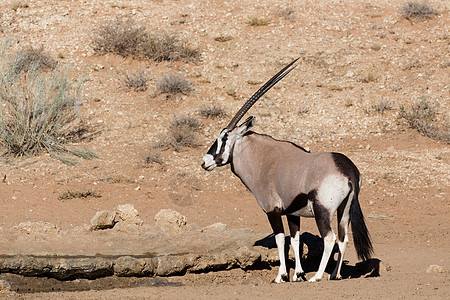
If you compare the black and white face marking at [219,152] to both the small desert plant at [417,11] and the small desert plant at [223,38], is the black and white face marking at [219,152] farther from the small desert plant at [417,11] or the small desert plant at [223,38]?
the small desert plant at [417,11]

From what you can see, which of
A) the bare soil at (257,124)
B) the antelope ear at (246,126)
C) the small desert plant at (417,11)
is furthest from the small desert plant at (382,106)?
the antelope ear at (246,126)

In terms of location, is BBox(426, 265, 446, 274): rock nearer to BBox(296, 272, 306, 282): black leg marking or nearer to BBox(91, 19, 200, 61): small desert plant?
BBox(296, 272, 306, 282): black leg marking

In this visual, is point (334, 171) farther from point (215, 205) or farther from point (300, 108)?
point (300, 108)

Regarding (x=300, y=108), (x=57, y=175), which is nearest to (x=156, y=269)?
(x=57, y=175)

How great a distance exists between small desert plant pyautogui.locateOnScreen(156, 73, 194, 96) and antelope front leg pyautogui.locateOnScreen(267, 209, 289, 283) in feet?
33.2

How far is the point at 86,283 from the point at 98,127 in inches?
354

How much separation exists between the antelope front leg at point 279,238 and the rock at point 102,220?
3186 millimetres

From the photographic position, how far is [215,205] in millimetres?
12680

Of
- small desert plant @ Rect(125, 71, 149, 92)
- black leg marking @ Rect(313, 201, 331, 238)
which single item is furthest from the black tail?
small desert plant @ Rect(125, 71, 149, 92)

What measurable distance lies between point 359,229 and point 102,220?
4346 millimetres

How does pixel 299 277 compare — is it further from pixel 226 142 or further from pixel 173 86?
pixel 173 86

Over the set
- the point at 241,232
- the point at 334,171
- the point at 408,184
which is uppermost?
the point at 334,171

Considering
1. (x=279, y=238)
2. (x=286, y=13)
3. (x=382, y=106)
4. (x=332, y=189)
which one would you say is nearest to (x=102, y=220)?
(x=279, y=238)

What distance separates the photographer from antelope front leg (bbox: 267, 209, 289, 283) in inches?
311
